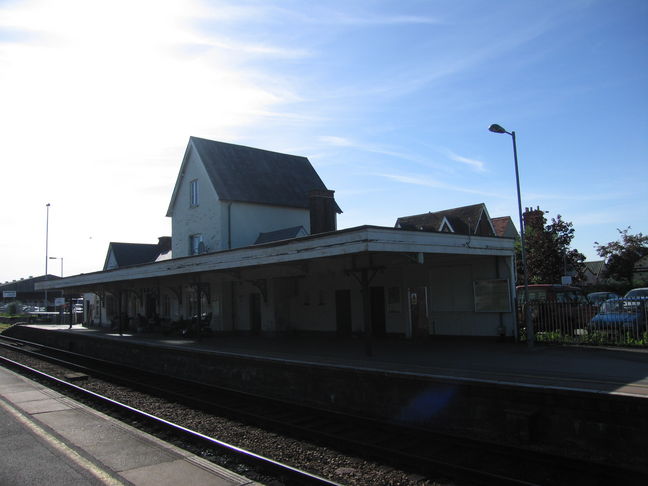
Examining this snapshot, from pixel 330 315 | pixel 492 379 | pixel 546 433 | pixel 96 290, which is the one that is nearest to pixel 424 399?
pixel 492 379

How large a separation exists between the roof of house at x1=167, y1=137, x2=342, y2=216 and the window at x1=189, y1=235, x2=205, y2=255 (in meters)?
3.15

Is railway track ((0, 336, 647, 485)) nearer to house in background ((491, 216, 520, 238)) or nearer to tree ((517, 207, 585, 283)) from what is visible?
tree ((517, 207, 585, 283))

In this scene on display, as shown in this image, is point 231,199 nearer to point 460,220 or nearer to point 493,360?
point 493,360

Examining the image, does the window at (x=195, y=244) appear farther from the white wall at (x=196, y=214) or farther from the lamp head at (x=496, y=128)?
the lamp head at (x=496, y=128)

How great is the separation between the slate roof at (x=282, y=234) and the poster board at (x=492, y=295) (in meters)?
10.6

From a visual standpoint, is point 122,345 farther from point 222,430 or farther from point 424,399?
point 424,399

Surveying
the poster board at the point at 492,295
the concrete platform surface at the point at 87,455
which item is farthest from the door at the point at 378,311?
the concrete platform surface at the point at 87,455

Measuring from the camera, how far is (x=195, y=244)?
28531mm

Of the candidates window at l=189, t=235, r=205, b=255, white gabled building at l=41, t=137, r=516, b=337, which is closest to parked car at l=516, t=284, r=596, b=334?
white gabled building at l=41, t=137, r=516, b=337

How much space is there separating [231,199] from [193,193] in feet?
11.9

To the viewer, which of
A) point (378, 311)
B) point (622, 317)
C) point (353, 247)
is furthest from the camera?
point (378, 311)

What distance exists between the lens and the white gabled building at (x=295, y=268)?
1423 cm

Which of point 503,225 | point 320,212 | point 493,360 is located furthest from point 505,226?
point 493,360

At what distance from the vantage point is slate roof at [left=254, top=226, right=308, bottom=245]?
24.9 metres
